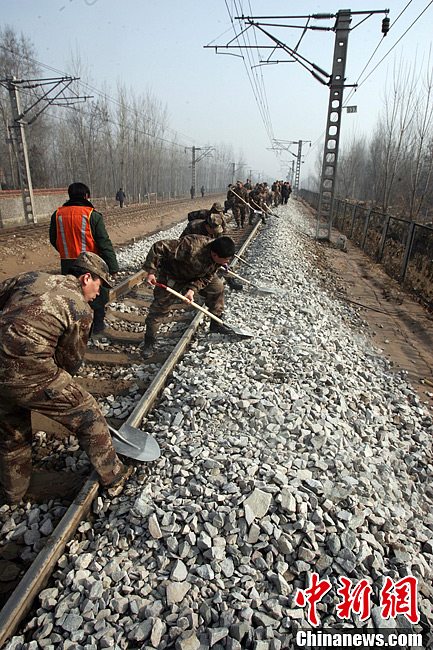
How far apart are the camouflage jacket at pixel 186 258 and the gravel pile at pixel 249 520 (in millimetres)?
1273

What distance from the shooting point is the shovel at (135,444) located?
313cm

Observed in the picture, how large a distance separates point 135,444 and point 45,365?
114 cm

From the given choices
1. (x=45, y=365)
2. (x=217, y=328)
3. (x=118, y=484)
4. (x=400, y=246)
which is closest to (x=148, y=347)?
(x=217, y=328)

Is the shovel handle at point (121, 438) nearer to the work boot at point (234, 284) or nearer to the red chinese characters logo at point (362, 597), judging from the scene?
the red chinese characters logo at point (362, 597)

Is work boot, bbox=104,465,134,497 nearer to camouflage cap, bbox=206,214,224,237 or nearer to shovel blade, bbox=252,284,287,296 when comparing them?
camouflage cap, bbox=206,214,224,237

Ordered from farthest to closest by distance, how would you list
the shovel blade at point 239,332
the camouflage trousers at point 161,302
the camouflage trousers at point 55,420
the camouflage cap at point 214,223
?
the camouflage cap at point 214,223 → the shovel blade at point 239,332 → the camouflage trousers at point 161,302 → the camouflage trousers at point 55,420

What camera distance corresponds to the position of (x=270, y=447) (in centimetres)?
329

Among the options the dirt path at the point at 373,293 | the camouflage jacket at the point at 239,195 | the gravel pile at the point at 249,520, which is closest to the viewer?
the gravel pile at the point at 249,520

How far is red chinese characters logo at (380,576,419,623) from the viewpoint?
7.16 ft

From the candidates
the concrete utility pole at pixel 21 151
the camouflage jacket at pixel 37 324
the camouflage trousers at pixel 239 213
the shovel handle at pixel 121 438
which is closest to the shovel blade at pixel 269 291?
the shovel handle at pixel 121 438

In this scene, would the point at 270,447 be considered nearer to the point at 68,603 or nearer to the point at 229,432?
the point at 229,432

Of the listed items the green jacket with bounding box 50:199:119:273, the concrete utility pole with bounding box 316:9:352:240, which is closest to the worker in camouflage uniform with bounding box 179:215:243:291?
the green jacket with bounding box 50:199:119:273

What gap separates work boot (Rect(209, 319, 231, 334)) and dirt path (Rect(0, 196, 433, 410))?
2.63m

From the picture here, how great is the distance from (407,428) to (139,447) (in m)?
2.88
